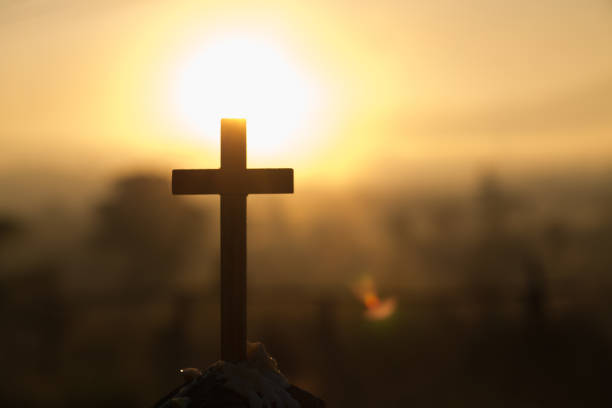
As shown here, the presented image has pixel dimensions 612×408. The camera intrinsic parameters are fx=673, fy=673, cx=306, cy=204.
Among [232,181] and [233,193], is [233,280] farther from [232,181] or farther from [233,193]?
[232,181]

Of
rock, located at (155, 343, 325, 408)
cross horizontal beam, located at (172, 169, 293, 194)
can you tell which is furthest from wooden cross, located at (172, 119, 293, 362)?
rock, located at (155, 343, 325, 408)

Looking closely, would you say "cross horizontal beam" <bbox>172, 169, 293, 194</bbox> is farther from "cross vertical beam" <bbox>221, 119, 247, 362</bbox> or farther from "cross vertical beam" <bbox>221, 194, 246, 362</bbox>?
"cross vertical beam" <bbox>221, 194, 246, 362</bbox>

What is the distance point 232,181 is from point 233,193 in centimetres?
14

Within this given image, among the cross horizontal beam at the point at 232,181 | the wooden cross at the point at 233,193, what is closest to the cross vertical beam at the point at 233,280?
the wooden cross at the point at 233,193

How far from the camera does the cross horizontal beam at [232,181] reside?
7664mm

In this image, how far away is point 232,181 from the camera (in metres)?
7.67

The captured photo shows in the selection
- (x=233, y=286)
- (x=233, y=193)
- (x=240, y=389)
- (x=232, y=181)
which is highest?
(x=232, y=181)

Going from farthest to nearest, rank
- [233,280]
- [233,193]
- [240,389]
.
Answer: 1. [233,193]
2. [233,280]
3. [240,389]

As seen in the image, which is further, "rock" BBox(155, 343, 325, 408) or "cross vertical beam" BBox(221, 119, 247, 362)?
"cross vertical beam" BBox(221, 119, 247, 362)

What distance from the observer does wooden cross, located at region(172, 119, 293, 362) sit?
754cm

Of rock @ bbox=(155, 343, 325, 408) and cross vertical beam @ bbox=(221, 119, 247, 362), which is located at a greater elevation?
cross vertical beam @ bbox=(221, 119, 247, 362)

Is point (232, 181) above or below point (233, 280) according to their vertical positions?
above

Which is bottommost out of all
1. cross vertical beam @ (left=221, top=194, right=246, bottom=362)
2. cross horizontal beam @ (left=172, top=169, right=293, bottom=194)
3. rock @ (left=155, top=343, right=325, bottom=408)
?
rock @ (left=155, top=343, right=325, bottom=408)

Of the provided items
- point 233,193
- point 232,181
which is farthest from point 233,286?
point 232,181
